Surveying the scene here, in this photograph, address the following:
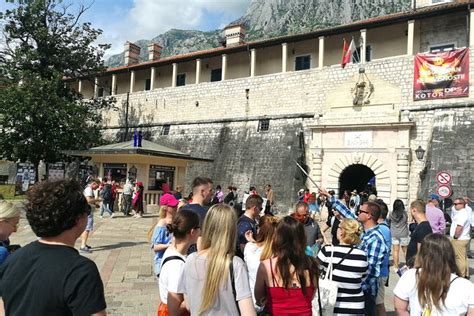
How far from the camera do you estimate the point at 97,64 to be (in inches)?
1101

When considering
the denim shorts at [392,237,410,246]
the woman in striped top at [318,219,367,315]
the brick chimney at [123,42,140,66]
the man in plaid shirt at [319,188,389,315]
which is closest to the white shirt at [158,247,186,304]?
the woman in striped top at [318,219,367,315]

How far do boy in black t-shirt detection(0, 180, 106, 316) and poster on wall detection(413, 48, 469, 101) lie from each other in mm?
18918

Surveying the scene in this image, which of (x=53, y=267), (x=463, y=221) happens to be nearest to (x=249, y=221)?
(x=53, y=267)

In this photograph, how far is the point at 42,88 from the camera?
2380 cm

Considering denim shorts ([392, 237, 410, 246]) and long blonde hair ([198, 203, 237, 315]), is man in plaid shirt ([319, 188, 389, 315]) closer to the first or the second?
long blonde hair ([198, 203, 237, 315])

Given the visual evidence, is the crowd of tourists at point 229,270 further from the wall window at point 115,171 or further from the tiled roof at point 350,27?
the tiled roof at point 350,27

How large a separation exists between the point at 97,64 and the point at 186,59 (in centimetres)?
652

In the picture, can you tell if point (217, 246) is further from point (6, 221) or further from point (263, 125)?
point (263, 125)

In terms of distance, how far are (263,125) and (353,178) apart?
5966 mm

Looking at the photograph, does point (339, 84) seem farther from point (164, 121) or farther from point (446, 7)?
point (164, 121)

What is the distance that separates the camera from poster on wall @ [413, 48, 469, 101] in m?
17.2

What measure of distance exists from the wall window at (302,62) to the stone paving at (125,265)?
1423cm

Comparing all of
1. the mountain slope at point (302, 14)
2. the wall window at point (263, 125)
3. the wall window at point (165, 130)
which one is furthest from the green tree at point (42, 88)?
the mountain slope at point (302, 14)

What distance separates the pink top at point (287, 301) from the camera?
2.87 m
